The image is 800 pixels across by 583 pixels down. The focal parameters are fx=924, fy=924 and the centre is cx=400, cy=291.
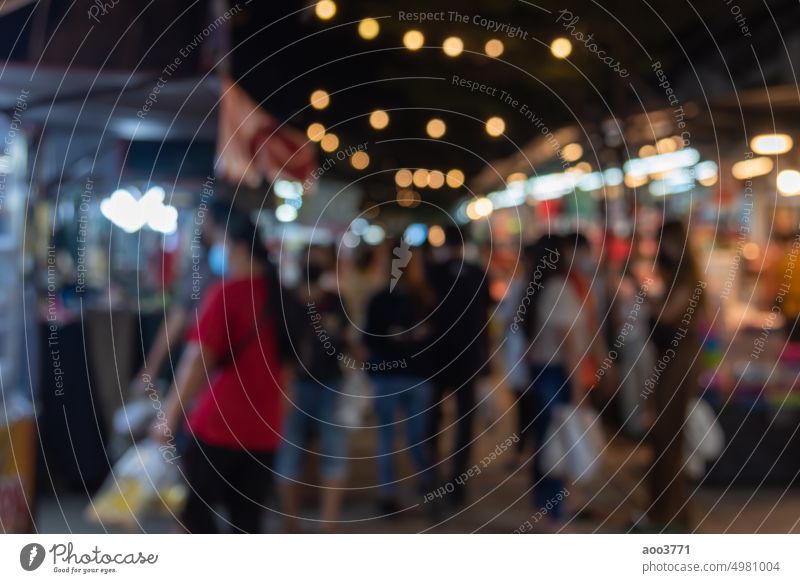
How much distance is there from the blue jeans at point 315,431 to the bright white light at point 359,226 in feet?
1.60

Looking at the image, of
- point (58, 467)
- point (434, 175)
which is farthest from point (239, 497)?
point (434, 175)

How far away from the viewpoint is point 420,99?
290 cm

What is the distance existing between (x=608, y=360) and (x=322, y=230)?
1.01 meters

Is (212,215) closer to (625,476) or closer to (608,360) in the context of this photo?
(608,360)

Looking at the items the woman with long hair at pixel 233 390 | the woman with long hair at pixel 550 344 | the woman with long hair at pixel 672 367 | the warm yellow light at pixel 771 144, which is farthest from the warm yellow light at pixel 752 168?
the woman with long hair at pixel 233 390

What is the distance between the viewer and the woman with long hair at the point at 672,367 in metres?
2.97

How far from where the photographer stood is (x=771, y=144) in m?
2.96

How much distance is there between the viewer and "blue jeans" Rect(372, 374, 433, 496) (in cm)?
294

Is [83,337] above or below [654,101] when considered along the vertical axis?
below

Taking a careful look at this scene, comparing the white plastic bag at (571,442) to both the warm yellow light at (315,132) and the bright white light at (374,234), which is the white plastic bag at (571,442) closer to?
the bright white light at (374,234)

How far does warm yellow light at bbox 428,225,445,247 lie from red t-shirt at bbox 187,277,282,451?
0.53 m

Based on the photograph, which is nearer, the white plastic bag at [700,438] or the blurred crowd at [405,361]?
the blurred crowd at [405,361]
